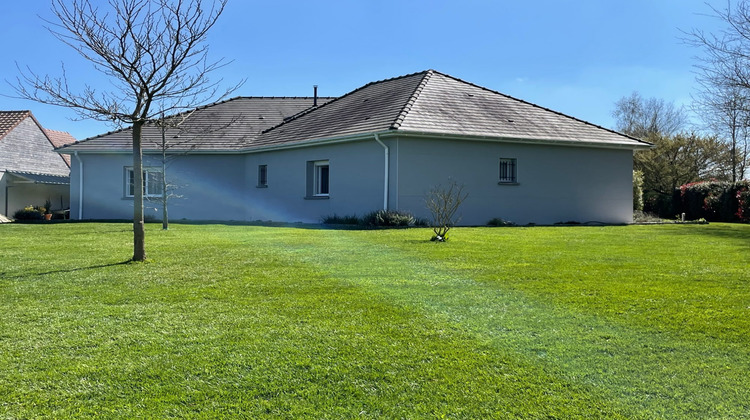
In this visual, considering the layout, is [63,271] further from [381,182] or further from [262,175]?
[262,175]

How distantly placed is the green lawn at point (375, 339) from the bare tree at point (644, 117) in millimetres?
42660

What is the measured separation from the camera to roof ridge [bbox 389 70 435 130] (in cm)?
1681

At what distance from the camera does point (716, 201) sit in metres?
23.6

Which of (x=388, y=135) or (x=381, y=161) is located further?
(x=381, y=161)

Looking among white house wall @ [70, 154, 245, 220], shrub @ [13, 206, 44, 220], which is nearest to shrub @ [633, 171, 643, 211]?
white house wall @ [70, 154, 245, 220]

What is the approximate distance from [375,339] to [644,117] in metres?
49.4

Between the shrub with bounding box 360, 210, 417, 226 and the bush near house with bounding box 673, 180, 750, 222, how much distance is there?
13638 mm

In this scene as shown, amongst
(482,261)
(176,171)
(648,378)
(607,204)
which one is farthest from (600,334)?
(176,171)

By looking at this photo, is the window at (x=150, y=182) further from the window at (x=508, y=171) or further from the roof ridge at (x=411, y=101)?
the window at (x=508, y=171)

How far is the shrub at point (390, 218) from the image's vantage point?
15981mm

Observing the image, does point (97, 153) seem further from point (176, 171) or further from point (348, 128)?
point (348, 128)

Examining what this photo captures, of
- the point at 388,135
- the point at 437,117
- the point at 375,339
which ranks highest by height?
the point at 437,117

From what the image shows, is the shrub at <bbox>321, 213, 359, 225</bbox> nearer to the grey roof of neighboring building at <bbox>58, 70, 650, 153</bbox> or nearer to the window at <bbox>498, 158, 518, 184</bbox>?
the grey roof of neighboring building at <bbox>58, 70, 650, 153</bbox>

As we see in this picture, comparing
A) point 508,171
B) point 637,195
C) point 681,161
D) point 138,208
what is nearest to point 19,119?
point 508,171
